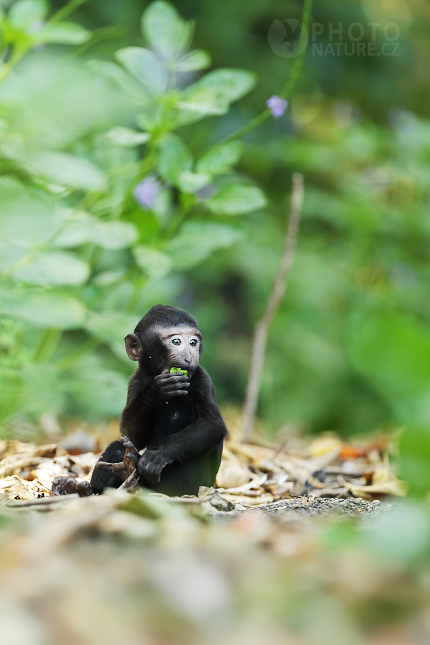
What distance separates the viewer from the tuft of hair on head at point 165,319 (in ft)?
10.6

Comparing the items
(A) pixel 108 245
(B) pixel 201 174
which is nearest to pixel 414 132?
(B) pixel 201 174

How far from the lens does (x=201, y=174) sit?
4.08m

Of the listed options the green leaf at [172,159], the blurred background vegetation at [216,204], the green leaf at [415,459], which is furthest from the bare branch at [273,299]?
the green leaf at [415,459]

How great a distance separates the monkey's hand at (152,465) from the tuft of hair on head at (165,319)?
66cm

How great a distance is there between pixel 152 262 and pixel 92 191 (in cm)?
65

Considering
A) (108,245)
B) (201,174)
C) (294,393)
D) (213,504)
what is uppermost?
(201,174)

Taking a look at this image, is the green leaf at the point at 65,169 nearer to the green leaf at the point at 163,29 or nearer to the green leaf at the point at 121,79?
the green leaf at the point at 121,79

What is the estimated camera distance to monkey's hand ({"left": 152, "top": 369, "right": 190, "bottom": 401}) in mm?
2896

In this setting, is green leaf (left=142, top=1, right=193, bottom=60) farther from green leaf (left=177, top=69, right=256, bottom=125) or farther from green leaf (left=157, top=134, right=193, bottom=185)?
green leaf (left=157, top=134, right=193, bottom=185)

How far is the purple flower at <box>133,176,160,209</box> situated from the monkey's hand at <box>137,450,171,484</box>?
202cm

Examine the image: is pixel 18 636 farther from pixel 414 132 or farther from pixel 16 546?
pixel 414 132

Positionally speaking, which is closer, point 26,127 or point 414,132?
point 26,127

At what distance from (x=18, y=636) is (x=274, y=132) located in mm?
8167

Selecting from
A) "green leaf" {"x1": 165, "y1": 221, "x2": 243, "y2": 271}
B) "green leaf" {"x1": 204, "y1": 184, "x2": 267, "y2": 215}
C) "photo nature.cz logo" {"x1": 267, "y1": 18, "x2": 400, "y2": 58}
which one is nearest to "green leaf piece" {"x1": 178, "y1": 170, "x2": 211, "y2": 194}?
"green leaf" {"x1": 204, "y1": 184, "x2": 267, "y2": 215}
